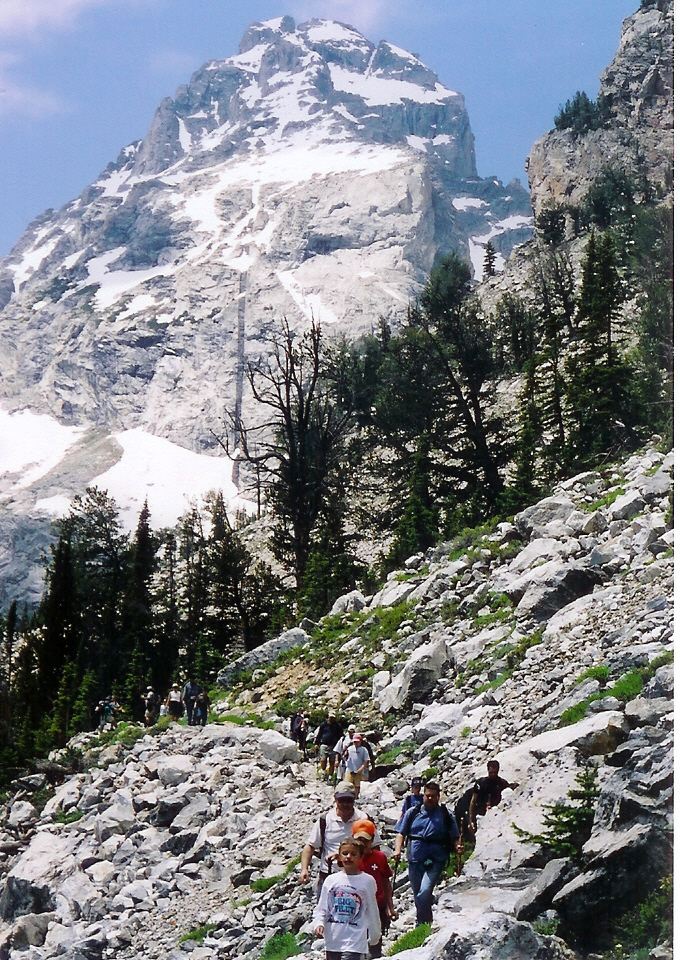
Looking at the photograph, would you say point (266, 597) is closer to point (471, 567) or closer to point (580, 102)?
point (471, 567)

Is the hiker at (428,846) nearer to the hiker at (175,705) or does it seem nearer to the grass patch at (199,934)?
the grass patch at (199,934)

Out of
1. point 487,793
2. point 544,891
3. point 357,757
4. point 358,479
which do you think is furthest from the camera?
point 358,479

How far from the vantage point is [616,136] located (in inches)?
4166

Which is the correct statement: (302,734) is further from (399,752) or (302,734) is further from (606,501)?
(606,501)

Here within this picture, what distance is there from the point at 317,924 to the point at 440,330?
1358 inches

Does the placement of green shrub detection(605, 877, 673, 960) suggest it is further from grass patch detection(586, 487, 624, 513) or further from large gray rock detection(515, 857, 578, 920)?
grass patch detection(586, 487, 624, 513)

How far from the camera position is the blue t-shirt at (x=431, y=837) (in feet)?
31.7

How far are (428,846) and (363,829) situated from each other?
5.58 ft

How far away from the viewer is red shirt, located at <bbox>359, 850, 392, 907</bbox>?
8.34 m

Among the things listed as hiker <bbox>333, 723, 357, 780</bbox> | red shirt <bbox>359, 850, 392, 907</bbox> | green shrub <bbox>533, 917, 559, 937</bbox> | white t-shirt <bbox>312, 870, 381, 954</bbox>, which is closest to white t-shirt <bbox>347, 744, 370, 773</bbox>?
hiker <bbox>333, 723, 357, 780</bbox>

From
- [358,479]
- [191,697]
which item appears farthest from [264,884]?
[358,479]

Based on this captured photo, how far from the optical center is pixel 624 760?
912 centimetres

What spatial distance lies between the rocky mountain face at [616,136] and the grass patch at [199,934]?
94041 millimetres

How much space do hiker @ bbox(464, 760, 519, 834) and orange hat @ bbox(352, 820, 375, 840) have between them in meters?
2.68
